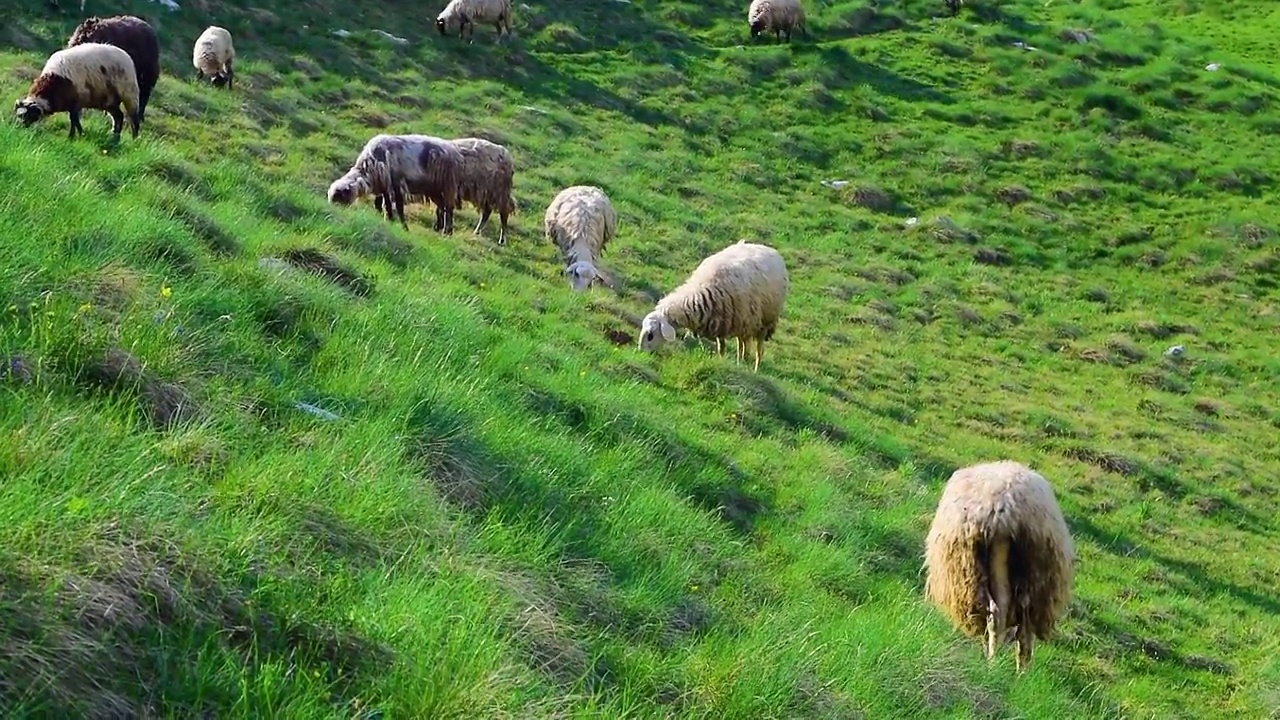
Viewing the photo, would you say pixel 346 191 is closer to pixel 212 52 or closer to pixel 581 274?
pixel 581 274

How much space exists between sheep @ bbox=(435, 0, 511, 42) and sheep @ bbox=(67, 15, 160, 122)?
46.3 ft

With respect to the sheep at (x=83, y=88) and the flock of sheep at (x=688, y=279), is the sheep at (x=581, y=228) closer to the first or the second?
the flock of sheep at (x=688, y=279)

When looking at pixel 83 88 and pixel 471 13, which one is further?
pixel 471 13

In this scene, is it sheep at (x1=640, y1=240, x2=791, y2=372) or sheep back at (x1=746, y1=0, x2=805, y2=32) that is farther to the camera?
sheep back at (x1=746, y1=0, x2=805, y2=32)

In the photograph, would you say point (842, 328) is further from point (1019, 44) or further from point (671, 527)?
point (1019, 44)

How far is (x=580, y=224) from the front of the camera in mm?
15898

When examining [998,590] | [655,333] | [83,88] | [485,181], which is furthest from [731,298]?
[83,88]

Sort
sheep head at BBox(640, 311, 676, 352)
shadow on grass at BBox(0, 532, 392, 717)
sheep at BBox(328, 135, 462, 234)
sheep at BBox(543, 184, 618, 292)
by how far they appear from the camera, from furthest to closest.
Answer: sheep at BBox(328, 135, 462, 234)
sheep at BBox(543, 184, 618, 292)
sheep head at BBox(640, 311, 676, 352)
shadow on grass at BBox(0, 532, 392, 717)

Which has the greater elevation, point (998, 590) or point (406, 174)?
point (406, 174)

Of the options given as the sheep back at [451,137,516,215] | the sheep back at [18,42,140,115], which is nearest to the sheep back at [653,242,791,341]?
the sheep back at [451,137,516,215]

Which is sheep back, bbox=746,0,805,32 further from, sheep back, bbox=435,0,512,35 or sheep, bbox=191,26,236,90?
sheep, bbox=191,26,236,90

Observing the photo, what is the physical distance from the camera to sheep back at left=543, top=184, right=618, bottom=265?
15648mm

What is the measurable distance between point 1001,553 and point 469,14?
2441 cm

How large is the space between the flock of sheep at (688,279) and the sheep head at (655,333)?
0.06ft
